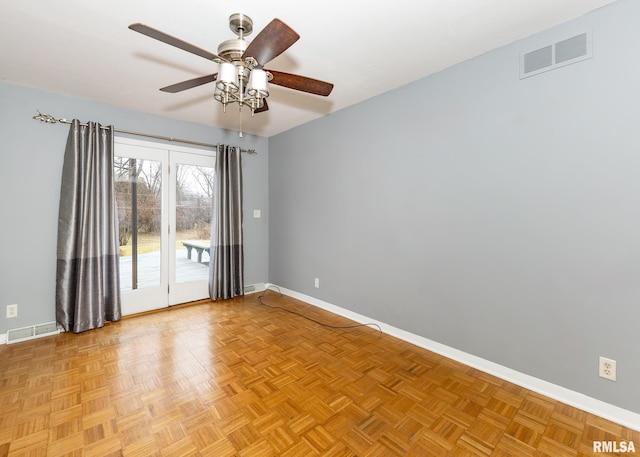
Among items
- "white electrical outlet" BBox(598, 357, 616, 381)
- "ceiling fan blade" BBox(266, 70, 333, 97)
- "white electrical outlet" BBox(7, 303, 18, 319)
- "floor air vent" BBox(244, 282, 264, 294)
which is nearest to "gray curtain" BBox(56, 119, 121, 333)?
"white electrical outlet" BBox(7, 303, 18, 319)

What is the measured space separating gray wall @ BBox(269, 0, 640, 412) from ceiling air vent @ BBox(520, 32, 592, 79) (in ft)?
0.16

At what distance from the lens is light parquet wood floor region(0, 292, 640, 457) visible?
1579mm

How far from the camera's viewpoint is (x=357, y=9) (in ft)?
5.95

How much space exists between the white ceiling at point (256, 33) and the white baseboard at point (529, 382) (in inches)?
97.9

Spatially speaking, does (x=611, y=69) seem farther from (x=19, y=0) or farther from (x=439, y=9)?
(x=19, y=0)

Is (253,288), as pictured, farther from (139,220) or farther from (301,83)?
(301,83)

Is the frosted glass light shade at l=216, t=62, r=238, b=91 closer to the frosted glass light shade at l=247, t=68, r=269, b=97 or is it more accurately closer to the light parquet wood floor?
the frosted glass light shade at l=247, t=68, r=269, b=97

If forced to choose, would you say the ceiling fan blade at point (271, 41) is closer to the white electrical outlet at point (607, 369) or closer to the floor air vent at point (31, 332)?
the white electrical outlet at point (607, 369)

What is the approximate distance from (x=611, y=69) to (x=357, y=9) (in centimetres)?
162

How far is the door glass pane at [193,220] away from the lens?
389cm

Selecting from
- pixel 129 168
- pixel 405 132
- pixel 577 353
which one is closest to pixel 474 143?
pixel 405 132

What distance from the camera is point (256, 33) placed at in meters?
2.06

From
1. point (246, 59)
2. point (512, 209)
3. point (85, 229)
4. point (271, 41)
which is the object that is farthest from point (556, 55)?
point (85, 229)

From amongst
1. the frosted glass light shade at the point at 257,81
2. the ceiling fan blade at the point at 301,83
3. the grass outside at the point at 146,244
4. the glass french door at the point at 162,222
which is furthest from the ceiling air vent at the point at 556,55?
the grass outside at the point at 146,244
